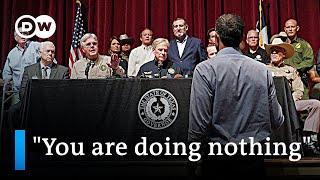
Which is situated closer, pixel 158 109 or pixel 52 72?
pixel 158 109

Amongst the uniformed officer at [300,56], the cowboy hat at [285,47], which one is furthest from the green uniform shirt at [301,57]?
the cowboy hat at [285,47]

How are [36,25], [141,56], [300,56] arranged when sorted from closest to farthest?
[300,56] → [141,56] → [36,25]

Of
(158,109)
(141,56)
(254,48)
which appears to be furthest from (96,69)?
(254,48)

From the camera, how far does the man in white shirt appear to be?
553 centimetres

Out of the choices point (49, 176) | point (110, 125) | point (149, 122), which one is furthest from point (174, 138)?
point (49, 176)

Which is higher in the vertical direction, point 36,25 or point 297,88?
point 36,25

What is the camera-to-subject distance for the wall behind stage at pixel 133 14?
21.9 feet

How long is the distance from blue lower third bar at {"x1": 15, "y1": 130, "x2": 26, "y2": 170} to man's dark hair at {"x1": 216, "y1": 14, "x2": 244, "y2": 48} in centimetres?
198

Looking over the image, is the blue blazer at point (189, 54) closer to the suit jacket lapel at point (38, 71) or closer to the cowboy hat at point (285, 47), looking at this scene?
the cowboy hat at point (285, 47)

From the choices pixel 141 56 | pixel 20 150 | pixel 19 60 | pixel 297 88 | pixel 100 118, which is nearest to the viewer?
pixel 20 150

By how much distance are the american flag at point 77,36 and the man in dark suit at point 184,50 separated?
1.15m

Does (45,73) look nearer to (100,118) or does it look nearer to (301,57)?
(100,118)

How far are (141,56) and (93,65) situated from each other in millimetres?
862

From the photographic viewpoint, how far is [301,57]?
17.9 feet
